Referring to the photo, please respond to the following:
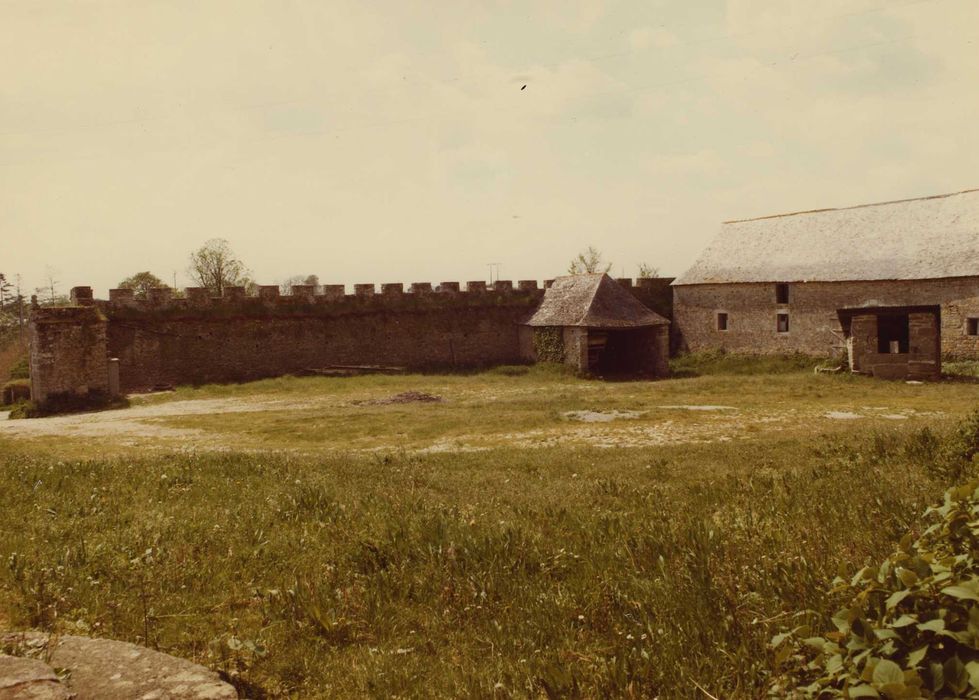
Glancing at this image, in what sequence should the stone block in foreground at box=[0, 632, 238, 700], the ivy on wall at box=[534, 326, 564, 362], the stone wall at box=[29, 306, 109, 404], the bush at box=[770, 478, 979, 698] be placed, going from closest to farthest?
the bush at box=[770, 478, 979, 698] < the stone block in foreground at box=[0, 632, 238, 700] < the stone wall at box=[29, 306, 109, 404] < the ivy on wall at box=[534, 326, 564, 362]

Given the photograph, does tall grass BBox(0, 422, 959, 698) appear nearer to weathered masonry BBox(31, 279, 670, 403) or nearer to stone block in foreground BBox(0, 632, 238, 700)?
stone block in foreground BBox(0, 632, 238, 700)

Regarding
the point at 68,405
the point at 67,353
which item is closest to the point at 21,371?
the point at 67,353

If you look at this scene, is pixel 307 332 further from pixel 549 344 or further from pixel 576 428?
pixel 576 428

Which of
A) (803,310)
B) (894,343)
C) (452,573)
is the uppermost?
(803,310)

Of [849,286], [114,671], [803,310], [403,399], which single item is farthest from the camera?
[803,310]

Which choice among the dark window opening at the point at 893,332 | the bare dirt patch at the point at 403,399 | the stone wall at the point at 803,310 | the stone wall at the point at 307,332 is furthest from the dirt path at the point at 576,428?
the stone wall at the point at 803,310

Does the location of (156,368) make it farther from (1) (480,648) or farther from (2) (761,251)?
(2) (761,251)

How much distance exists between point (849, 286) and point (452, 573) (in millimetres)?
33615

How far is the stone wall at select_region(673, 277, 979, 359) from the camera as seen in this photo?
3056 centimetres

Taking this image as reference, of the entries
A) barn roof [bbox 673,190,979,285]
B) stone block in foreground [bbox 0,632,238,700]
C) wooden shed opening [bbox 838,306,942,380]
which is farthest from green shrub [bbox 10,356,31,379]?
wooden shed opening [bbox 838,306,942,380]

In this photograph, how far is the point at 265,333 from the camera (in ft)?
103

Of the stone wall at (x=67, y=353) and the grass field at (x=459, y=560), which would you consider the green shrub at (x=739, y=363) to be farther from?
the stone wall at (x=67, y=353)

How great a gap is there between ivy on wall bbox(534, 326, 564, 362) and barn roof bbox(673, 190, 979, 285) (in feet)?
34.2

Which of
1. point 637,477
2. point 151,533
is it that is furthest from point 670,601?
point 637,477
